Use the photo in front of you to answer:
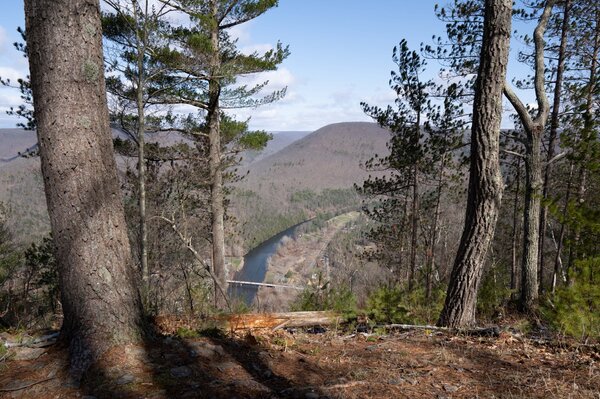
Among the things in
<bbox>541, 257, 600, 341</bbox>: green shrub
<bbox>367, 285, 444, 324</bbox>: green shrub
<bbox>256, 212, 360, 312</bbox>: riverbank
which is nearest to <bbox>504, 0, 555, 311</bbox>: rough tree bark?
<bbox>367, 285, 444, 324</bbox>: green shrub

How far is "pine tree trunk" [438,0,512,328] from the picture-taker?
3.52 metres

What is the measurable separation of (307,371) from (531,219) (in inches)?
205

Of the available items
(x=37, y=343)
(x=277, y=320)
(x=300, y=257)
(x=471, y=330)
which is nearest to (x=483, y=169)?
(x=471, y=330)

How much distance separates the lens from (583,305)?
2998 mm

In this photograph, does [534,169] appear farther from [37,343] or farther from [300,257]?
[300,257]

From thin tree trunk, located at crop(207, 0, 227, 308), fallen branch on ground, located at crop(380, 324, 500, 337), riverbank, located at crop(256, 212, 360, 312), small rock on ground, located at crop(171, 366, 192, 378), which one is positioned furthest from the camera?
riverbank, located at crop(256, 212, 360, 312)

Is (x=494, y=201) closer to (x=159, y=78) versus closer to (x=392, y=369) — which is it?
(x=392, y=369)

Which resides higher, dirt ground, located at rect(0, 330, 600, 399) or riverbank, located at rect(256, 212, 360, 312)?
dirt ground, located at rect(0, 330, 600, 399)

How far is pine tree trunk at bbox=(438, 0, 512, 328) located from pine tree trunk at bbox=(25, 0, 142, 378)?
10.2 ft

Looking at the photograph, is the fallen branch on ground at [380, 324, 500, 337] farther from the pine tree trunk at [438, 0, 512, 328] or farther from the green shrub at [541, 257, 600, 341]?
the green shrub at [541, 257, 600, 341]

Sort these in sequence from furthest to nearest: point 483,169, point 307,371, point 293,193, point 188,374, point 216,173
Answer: point 293,193
point 216,173
point 483,169
point 307,371
point 188,374

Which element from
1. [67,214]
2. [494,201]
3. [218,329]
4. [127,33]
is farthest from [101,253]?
[127,33]

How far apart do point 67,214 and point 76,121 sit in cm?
57

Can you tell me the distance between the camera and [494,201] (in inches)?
142
